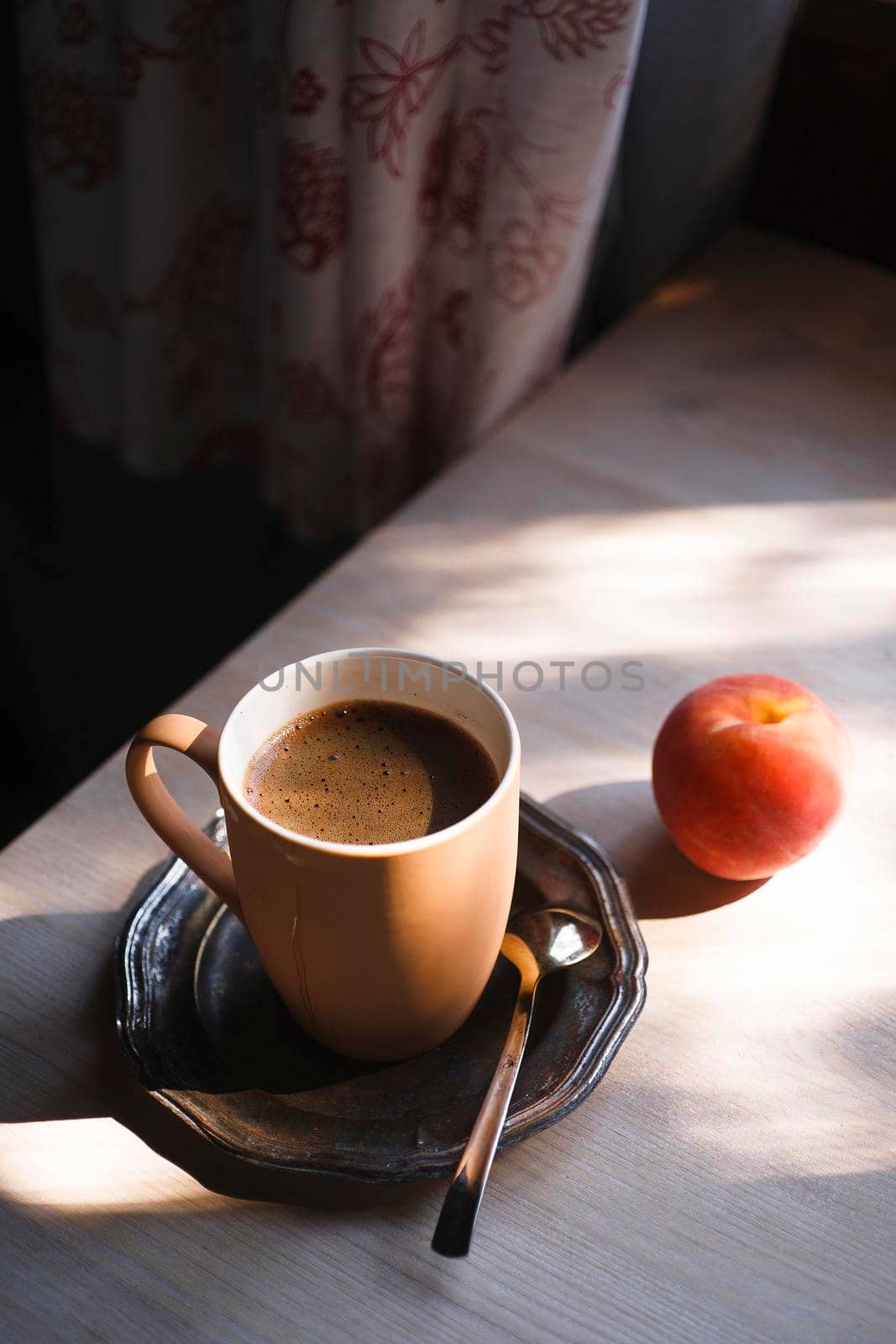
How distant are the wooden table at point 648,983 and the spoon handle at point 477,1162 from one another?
31 mm

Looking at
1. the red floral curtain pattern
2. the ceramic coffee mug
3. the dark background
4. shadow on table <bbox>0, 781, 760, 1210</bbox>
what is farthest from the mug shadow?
the dark background

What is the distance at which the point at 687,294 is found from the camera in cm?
102

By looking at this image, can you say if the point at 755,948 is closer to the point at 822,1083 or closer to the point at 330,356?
the point at 822,1083

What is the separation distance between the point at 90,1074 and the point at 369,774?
0.18m

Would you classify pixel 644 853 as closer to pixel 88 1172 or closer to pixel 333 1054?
pixel 333 1054

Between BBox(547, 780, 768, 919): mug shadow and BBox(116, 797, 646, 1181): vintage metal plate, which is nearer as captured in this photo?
BBox(116, 797, 646, 1181): vintage metal plate

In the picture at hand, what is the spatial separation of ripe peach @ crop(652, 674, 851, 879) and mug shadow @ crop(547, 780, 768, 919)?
1 cm

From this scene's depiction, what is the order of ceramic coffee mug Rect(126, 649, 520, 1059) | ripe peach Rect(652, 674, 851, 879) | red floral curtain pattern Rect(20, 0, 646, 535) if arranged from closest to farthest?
1. ceramic coffee mug Rect(126, 649, 520, 1059)
2. ripe peach Rect(652, 674, 851, 879)
3. red floral curtain pattern Rect(20, 0, 646, 535)

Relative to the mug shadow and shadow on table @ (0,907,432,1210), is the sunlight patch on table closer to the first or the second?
shadow on table @ (0,907,432,1210)

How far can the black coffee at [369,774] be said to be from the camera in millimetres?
471

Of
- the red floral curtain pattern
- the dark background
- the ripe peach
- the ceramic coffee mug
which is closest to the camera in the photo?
the ceramic coffee mug

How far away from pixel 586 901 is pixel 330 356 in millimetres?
580

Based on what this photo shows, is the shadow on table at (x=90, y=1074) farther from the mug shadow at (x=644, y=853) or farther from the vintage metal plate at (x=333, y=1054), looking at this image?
the mug shadow at (x=644, y=853)

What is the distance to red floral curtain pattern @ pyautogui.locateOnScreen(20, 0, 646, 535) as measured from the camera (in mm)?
769
